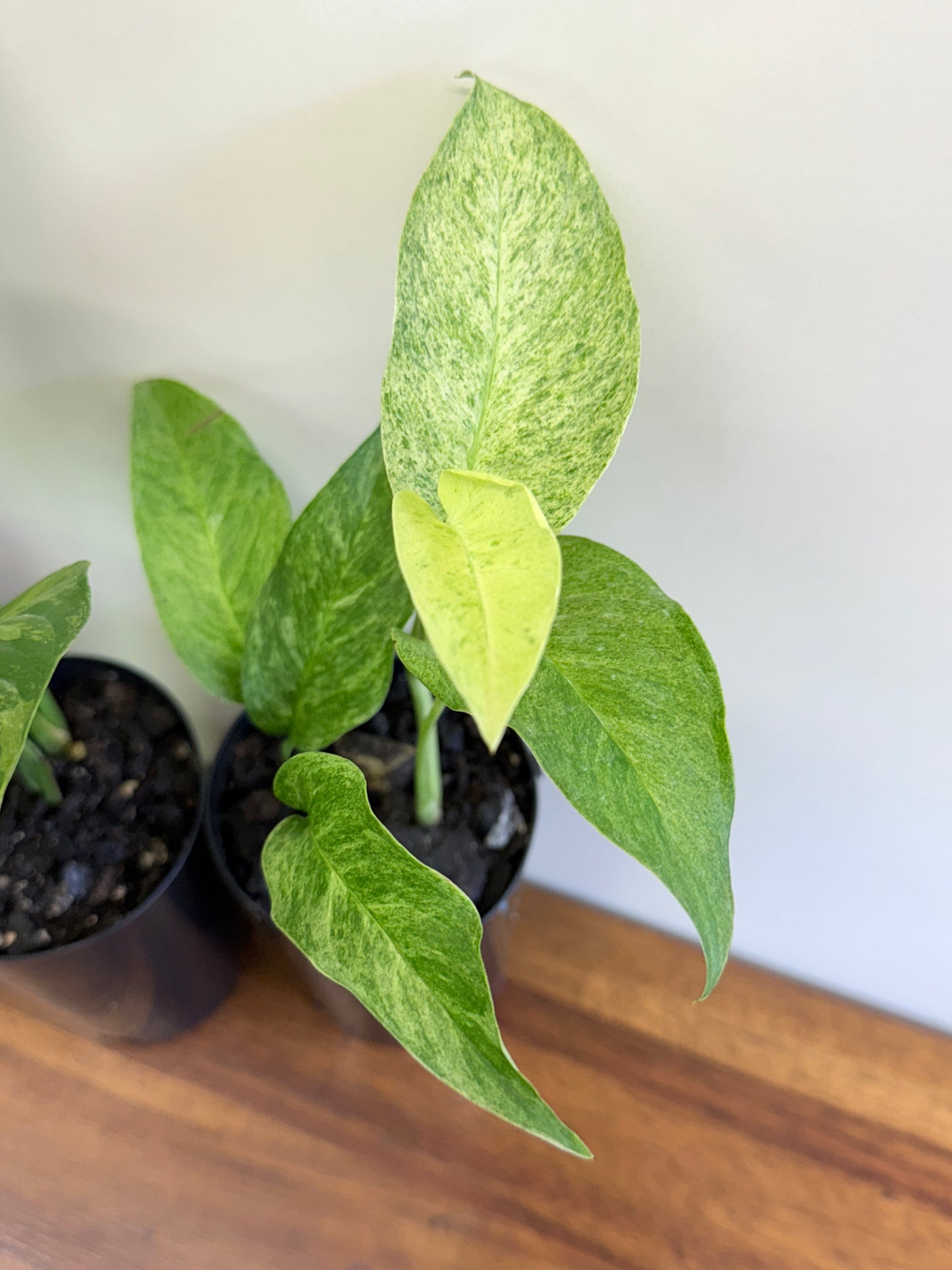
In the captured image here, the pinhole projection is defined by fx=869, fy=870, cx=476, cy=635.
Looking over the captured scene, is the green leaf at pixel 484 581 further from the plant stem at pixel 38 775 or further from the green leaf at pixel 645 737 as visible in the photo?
the plant stem at pixel 38 775

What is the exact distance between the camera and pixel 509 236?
0.35 meters

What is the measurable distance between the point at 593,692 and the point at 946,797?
14.0 inches

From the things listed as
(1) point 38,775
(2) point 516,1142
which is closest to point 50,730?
(1) point 38,775

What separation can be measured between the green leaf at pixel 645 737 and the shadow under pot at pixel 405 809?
0.78 ft

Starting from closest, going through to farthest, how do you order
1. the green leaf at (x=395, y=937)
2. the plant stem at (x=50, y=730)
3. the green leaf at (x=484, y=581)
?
the green leaf at (x=484, y=581)
the green leaf at (x=395, y=937)
the plant stem at (x=50, y=730)

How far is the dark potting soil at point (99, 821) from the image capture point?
1.82 feet

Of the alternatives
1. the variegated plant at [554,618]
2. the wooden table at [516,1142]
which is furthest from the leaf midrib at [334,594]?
the wooden table at [516,1142]

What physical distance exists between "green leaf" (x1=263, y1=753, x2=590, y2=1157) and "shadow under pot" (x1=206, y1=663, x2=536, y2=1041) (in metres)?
0.18

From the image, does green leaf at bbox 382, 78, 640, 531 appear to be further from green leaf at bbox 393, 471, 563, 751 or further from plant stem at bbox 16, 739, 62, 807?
plant stem at bbox 16, 739, 62, 807

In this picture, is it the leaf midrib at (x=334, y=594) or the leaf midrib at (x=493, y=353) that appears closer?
the leaf midrib at (x=493, y=353)

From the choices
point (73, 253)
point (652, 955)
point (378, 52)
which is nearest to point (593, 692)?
point (378, 52)

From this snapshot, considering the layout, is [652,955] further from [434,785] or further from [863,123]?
[863,123]

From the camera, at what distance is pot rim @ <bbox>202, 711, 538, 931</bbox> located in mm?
565

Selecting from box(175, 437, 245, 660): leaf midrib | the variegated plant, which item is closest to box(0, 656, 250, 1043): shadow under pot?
box(175, 437, 245, 660): leaf midrib
